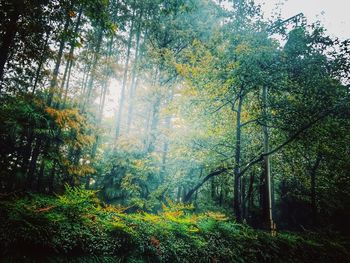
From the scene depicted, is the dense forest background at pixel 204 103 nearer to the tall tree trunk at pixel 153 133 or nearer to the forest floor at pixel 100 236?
the tall tree trunk at pixel 153 133

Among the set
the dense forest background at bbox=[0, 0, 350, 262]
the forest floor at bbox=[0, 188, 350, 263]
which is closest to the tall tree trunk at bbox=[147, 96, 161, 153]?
the dense forest background at bbox=[0, 0, 350, 262]

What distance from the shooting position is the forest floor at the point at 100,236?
1797 millimetres

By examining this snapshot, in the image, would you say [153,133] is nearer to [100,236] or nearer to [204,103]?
[204,103]

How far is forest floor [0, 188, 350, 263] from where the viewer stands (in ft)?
5.90

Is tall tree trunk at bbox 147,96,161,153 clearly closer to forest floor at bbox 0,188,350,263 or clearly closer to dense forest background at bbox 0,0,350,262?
dense forest background at bbox 0,0,350,262

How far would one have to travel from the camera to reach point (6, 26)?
491 centimetres

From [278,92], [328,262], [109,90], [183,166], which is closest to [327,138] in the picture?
[278,92]

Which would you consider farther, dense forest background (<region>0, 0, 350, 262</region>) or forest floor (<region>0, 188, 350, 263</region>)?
dense forest background (<region>0, 0, 350, 262</region>)

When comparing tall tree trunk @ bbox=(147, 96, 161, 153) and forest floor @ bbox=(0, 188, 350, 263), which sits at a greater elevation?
tall tree trunk @ bbox=(147, 96, 161, 153)

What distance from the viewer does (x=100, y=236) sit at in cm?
222

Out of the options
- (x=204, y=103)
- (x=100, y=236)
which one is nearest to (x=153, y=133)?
(x=204, y=103)

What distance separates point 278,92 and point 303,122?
1132mm

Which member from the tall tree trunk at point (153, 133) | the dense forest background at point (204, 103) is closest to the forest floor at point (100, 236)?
the dense forest background at point (204, 103)

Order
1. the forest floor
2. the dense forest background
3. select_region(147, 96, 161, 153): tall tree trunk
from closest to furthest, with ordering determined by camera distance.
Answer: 1. the forest floor
2. the dense forest background
3. select_region(147, 96, 161, 153): tall tree trunk
